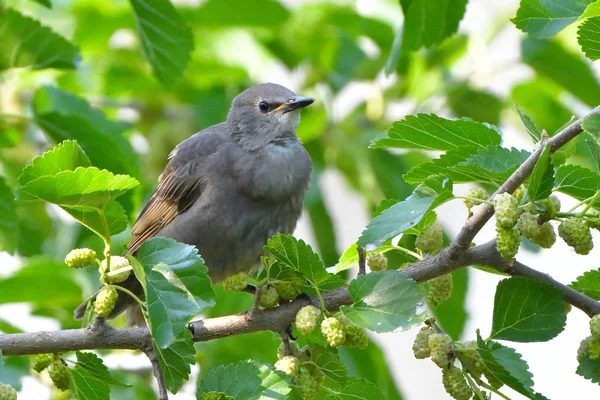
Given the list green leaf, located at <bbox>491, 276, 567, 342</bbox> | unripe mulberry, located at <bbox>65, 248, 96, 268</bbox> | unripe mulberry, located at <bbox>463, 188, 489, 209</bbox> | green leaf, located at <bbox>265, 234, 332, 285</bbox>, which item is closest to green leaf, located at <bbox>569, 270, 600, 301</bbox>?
green leaf, located at <bbox>491, 276, 567, 342</bbox>

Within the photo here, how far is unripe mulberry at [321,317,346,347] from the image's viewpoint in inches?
89.4

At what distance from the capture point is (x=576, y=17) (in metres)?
2.44

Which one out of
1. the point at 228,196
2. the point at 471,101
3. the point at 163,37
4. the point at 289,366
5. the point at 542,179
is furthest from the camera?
the point at 471,101

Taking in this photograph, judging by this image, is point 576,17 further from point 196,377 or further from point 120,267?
point 196,377

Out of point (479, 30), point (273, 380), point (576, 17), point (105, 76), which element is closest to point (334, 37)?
point (479, 30)

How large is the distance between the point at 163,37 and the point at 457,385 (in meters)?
1.80

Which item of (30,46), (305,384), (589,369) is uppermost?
(30,46)

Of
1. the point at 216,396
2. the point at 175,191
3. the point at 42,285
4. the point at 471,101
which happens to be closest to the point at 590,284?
the point at 216,396

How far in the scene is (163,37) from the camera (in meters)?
3.35

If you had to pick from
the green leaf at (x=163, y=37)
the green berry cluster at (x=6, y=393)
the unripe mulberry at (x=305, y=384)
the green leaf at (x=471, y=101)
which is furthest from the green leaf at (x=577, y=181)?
the green leaf at (x=471, y=101)

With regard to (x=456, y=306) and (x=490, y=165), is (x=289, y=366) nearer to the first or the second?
(x=490, y=165)

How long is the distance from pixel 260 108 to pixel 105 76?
40.1 inches

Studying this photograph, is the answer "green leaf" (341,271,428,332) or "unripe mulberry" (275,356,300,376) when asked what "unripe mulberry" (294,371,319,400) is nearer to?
"unripe mulberry" (275,356,300,376)

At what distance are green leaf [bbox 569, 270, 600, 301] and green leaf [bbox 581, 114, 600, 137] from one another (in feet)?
1.94
